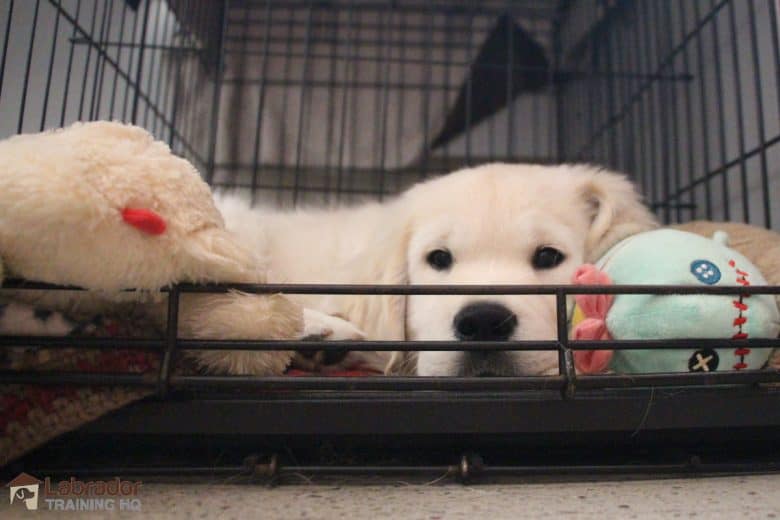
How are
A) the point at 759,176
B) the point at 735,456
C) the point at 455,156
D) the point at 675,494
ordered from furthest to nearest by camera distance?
1. the point at 455,156
2. the point at 759,176
3. the point at 735,456
4. the point at 675,494

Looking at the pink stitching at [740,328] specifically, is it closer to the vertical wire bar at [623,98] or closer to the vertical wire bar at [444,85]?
the vertical wire bar at [623,98]

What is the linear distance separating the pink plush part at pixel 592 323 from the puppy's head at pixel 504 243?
75 millimetres

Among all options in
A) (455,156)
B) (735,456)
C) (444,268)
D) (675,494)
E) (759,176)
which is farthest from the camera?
(455,156)

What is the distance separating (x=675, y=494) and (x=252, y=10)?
2831 mm

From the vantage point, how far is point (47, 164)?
0.69 metres

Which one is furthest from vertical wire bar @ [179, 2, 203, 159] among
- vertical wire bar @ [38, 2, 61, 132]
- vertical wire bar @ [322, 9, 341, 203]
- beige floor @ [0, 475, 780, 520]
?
beige floor @ [0, 475, 780, 520]

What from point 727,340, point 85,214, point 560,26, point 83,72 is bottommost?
point 727,340

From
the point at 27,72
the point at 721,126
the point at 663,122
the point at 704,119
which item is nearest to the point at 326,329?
the point at 27,72

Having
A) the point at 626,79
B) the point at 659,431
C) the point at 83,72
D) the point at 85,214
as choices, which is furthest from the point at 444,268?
the point at 626,79

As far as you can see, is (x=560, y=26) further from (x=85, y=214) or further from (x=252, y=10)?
(x=85, y=214)

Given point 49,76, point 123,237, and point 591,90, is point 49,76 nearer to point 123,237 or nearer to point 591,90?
point 123,237

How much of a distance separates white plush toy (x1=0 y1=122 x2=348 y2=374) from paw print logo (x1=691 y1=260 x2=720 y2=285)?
0.56m

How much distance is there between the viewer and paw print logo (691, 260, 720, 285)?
0.84 metres

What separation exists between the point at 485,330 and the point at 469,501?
33 centimetres
